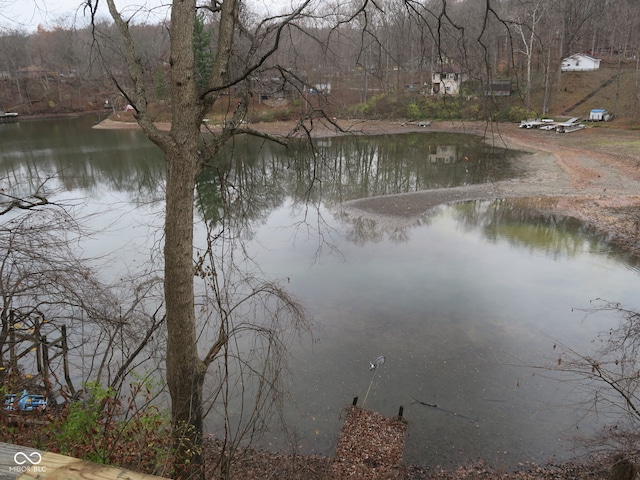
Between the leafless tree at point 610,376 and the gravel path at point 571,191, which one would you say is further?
the gravel path at point 571,191

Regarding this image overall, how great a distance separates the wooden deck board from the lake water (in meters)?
3.53

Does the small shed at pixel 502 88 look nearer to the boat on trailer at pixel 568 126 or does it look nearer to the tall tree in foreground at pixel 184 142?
the boat on trailer at pixel 568 126

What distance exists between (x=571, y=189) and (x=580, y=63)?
35.3 metres

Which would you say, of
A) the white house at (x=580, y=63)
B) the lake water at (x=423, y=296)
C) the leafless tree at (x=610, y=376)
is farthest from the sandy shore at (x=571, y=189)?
the white house at (x=580, y=63)

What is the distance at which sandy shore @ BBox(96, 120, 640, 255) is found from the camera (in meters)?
18.7

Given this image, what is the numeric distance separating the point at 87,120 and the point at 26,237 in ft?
173

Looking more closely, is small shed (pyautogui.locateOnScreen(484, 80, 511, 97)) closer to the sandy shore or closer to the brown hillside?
the brown hillside

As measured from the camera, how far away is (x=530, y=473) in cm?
715

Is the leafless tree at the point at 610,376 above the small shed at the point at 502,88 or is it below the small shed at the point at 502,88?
below

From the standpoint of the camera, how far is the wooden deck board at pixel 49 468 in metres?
1.29

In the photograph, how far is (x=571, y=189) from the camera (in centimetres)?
2269

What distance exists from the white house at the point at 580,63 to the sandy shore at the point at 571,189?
1838 cm

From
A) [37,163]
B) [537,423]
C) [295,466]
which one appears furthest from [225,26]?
[37,163]

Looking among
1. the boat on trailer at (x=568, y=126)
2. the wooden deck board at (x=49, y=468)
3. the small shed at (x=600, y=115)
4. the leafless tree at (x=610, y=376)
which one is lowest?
the leafless tree at (x=610, y=376)
